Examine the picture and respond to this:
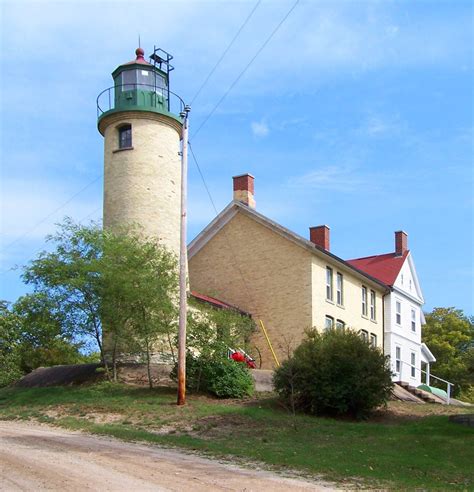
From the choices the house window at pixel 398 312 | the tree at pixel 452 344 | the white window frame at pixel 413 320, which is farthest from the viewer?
the tree at pixel 452 344

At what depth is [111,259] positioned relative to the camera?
24609 millimetres

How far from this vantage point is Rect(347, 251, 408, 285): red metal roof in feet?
140

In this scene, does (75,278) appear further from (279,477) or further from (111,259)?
(279,477)

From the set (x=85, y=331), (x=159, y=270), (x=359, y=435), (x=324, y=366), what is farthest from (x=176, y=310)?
(x=359, y=435)

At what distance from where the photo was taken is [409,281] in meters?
45.2

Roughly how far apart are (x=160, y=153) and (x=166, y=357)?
28.8 feet

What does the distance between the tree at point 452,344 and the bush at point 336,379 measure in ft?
95.5

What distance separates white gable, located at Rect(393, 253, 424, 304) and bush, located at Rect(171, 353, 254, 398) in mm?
20478

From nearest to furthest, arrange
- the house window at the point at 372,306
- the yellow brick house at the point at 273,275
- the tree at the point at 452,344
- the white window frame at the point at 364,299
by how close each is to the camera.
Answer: the yellow brick house at the point at 273,275, the white window frame at the point at 364,299, the house window at the point at 372,306, the tree at the point at 452,344

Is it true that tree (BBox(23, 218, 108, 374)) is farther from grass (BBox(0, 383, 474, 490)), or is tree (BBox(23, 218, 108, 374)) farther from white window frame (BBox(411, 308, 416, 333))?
white window frame (BBox(411, 308, 416, 333))

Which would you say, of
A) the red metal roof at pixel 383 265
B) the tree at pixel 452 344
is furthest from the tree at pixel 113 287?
the tree at pixel 452 344

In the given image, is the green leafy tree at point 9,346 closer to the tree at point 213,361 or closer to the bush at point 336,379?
the tree at point 213,361

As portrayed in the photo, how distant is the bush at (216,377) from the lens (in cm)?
2391

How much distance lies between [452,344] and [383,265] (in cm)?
1611
